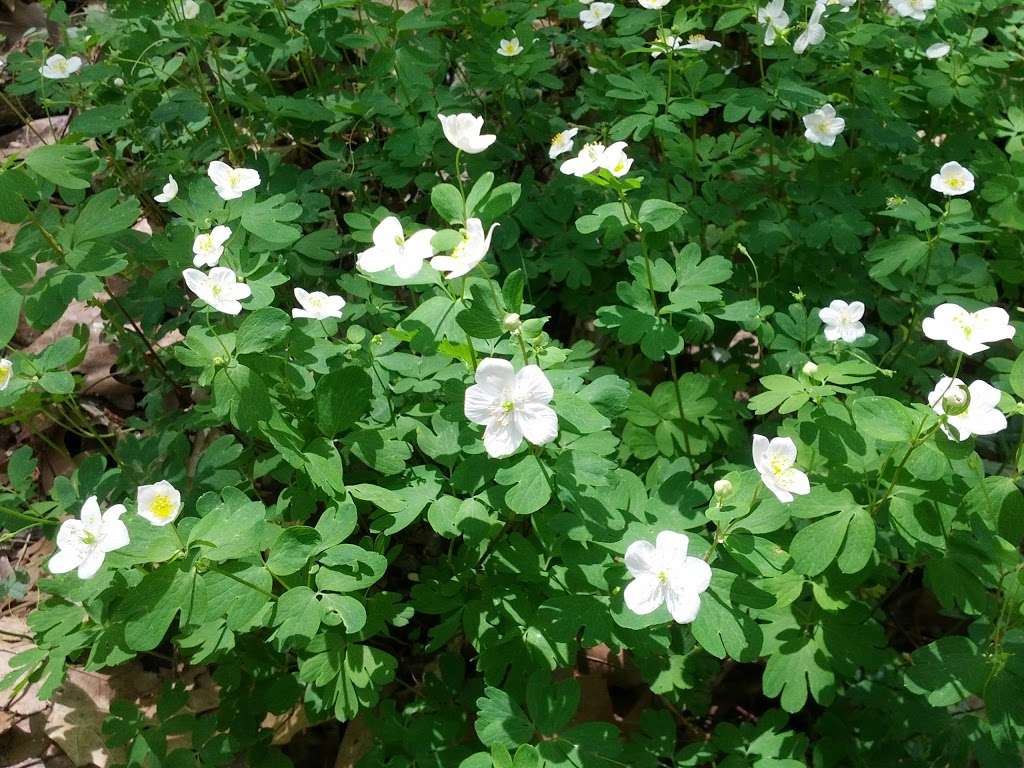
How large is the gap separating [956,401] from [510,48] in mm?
2243


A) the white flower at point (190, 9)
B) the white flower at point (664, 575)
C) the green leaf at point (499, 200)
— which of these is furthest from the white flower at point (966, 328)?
the white flower at point (190, 9)

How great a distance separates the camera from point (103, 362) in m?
3.66

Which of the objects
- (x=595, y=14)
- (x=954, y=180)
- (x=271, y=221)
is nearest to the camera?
(x=271, y=221)

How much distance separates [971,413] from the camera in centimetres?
190

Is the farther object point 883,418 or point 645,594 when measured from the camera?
point 883,418

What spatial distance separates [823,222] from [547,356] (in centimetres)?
149

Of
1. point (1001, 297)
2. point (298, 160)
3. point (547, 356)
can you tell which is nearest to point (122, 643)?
point (547, 356)

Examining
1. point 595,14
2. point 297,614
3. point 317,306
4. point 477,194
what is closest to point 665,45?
point 595,14

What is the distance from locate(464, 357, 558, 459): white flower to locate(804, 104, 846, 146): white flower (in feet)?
6.07

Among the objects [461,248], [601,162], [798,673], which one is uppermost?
[461,248]

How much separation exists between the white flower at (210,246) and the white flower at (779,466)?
4.86ft

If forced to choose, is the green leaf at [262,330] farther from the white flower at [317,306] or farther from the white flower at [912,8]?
the white flower at [912,8]

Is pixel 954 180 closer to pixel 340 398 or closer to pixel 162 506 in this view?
pixel 340 398

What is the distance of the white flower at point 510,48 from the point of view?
3275 millimetres
